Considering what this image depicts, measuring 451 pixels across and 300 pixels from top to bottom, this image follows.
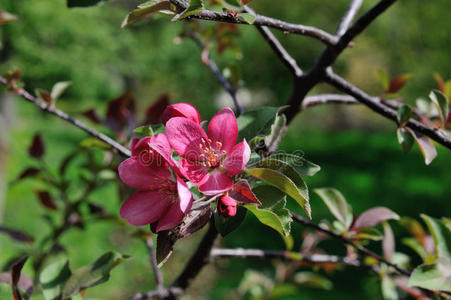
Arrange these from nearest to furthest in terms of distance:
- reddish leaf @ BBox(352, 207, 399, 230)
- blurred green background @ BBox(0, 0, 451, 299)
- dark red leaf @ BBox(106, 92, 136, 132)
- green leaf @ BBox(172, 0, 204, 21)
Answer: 1. green leaf @ BBox(172, 0, 204, 21)
2. reddish leaf @ BBox(352, 207, 399, 230)
3. dark red leaf @ BBox(106, 92, 136, 132)
4. blurred green background @ BBox(0, 0, 451, 299)

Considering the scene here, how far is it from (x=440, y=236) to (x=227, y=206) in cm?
60

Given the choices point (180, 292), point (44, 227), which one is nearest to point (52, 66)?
point (44, 227)

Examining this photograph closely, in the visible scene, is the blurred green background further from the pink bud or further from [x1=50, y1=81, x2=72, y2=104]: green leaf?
the pink bud

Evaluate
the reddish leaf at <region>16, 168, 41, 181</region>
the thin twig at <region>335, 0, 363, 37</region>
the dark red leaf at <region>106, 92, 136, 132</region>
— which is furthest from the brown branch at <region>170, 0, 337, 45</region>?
the reddish leaf at <region>16, 168, 41, 181</region>

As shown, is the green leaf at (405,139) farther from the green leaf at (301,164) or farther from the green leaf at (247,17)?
the green leaf at (247,17)

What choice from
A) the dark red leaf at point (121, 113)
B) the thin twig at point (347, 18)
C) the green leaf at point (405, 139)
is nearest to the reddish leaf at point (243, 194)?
the green leaf at point (405, 139)

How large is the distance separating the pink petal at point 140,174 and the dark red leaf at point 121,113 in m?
0.70

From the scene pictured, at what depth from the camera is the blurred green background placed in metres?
4.00

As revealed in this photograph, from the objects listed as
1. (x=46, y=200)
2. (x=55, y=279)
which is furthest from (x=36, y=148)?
(x=55, y=279)

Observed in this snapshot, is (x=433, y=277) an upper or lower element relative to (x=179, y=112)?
lower

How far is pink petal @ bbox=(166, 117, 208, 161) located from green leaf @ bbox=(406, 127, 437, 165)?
1.28 ft

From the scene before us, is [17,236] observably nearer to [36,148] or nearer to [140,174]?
[36,148]

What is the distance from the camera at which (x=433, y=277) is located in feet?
2.31

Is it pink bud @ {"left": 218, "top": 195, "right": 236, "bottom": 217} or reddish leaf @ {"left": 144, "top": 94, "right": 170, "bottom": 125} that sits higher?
pink bud @ {"left": 218, "top": 195, "right": 236, "bottom": 217}
